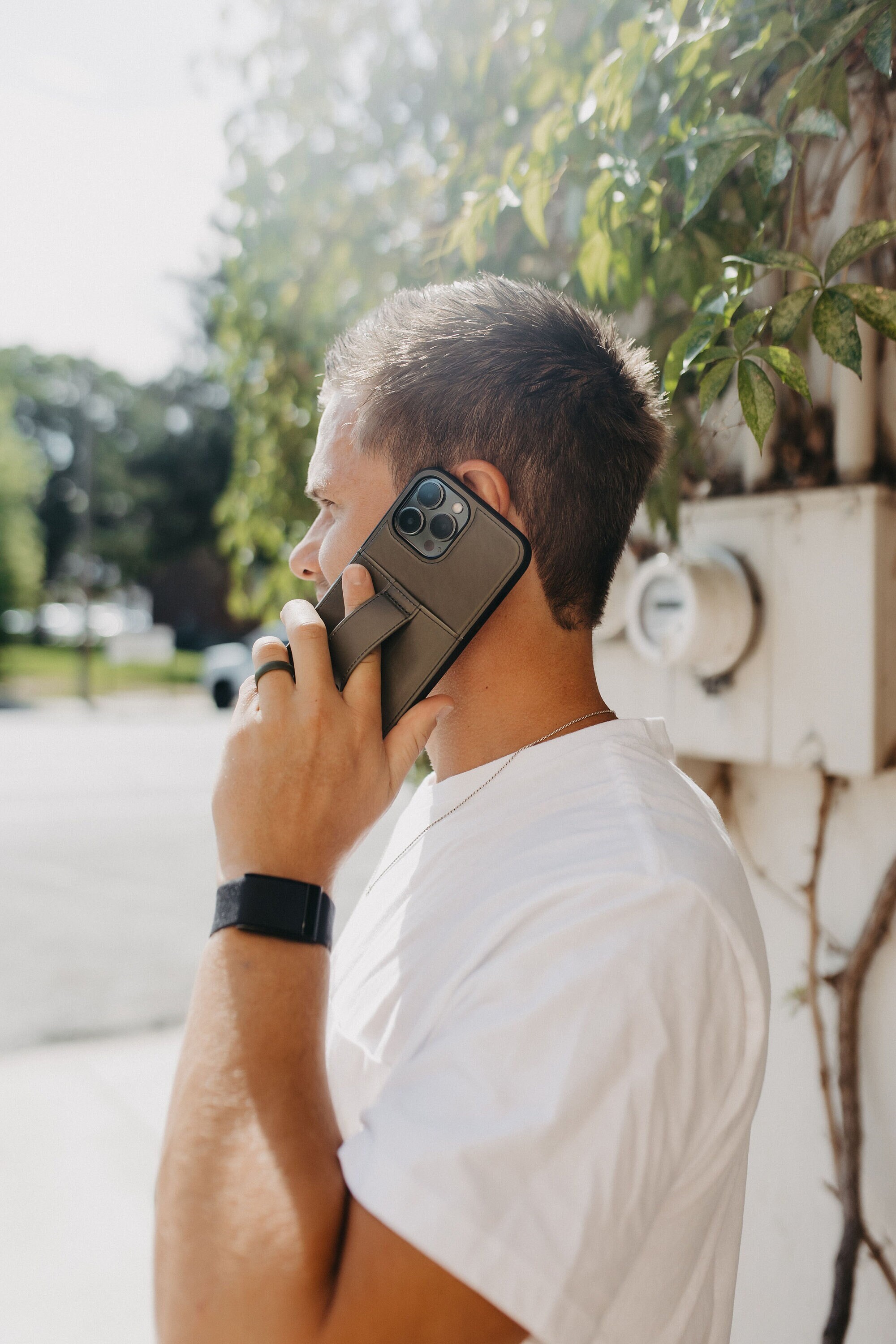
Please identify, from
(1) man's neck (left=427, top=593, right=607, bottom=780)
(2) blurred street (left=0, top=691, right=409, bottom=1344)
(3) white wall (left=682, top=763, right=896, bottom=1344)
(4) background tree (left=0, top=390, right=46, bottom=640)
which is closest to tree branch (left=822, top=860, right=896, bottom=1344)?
(3) white wall (left=682, top=763, right=896, bottom=1344)

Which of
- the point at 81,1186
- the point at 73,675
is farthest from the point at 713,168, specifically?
the point at 73,675

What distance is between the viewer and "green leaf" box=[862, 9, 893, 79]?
1088mm

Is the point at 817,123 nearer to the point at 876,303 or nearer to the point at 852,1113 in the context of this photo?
the point at 876,303

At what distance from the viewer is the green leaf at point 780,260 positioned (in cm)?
114

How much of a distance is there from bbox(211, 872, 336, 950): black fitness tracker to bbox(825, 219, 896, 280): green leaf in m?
0.92

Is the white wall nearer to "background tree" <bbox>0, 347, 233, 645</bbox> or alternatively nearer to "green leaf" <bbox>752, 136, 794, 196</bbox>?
"green leaf" <bbox>752, 136, 794, 196</bbox>

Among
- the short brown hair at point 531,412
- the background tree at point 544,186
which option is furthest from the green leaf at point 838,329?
the short brown hair at point 531,412

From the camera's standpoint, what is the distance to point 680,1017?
71cm

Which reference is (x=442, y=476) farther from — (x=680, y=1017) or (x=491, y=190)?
(x=491, y=190)

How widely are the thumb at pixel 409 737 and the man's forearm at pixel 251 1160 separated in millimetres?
191

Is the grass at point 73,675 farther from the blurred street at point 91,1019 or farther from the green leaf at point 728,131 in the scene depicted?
the green leaf at point 728,131

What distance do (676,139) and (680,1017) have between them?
1288 mm

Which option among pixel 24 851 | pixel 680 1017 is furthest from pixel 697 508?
pixel 24 851

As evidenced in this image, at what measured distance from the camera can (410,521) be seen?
3.19 feet
